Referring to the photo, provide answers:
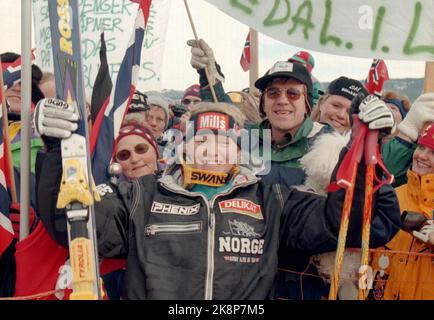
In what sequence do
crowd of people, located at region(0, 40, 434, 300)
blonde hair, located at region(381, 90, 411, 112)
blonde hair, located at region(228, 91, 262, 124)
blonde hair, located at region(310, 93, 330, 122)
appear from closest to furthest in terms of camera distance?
crowd of people, located at region(0, 40, 434, 300), blonde hair, located at region(228, 91, 262, 124), blonde hair, located at region(310, 93, 330, 122), blonde hair, located at region(381, 90, 411, 112)

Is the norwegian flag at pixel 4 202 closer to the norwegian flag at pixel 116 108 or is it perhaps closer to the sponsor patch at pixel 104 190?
the norwegian flag at pixel 116 108

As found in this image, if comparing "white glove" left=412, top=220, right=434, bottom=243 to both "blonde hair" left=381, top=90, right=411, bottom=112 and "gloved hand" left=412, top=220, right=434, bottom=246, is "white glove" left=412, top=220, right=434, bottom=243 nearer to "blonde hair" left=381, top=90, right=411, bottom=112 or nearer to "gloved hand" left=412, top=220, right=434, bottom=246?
"gloved hand" left=412, top=220, right=434, bottom=246

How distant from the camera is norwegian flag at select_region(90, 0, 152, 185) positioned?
13.6ft

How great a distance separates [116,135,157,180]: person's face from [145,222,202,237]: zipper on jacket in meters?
1.34

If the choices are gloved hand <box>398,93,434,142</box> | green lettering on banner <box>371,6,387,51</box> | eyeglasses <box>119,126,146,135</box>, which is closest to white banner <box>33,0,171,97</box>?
eyeglasses <box>119,126,146,135</box>

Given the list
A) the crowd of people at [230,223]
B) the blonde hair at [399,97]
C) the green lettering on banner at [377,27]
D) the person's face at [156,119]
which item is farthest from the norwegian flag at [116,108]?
the blonde hair at [399,97]

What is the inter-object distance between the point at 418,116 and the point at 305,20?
1032mm

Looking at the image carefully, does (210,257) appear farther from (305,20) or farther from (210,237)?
(305,20)

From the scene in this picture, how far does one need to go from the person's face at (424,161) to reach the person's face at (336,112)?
1175mm

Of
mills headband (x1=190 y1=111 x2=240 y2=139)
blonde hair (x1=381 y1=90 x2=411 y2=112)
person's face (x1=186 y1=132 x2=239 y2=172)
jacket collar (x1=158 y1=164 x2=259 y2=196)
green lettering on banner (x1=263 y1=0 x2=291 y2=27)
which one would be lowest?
jacket collar (x1=158 y1=164 x2=259 y2=196)

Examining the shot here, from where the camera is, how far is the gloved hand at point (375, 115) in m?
3.36

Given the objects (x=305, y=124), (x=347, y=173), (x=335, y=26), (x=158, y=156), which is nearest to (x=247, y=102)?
(x=158, y=156)

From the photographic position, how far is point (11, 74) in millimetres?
5219

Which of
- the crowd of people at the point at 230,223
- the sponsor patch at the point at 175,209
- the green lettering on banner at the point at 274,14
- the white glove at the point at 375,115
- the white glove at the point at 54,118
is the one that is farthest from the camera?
the green lettering on banner at the point at 274,14
